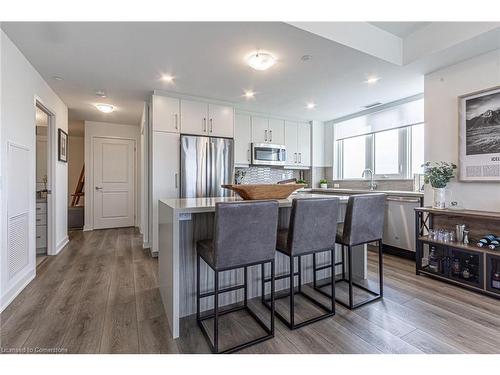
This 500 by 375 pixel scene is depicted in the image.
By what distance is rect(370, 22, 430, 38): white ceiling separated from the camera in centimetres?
240

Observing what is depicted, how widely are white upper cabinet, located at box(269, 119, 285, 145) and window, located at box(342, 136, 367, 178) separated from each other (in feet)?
4.21

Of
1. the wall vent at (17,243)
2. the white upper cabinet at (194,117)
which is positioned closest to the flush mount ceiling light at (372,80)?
the white upper cabinet at (194,117)

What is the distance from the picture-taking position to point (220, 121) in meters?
3.89

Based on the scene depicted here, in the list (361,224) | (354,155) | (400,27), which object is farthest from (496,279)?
(354,155)

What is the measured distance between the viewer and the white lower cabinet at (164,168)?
3430mm

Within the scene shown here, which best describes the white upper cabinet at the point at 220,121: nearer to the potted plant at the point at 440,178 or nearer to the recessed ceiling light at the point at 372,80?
the recessed ceiling light at the point at 372,80

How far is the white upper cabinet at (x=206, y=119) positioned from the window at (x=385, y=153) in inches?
95.7

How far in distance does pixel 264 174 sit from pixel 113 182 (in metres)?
3.40

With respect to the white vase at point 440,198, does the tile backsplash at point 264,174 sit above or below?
above

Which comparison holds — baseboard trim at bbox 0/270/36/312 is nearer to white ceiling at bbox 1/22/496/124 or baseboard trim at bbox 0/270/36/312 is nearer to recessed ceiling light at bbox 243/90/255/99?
white ceiling at bbox 1/22/496/124
